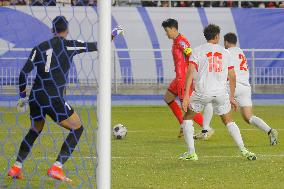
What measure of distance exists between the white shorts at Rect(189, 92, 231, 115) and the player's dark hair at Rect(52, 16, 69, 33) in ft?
9.18

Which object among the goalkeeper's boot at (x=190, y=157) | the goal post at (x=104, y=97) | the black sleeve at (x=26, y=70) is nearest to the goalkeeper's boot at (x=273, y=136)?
the goalkeeper's boot at (x=190, y=157)

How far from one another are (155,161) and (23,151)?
2.30 meters

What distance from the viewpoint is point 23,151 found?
1102cm

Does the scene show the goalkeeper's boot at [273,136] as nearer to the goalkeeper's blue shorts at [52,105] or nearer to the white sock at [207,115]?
the white sock at [207,115]

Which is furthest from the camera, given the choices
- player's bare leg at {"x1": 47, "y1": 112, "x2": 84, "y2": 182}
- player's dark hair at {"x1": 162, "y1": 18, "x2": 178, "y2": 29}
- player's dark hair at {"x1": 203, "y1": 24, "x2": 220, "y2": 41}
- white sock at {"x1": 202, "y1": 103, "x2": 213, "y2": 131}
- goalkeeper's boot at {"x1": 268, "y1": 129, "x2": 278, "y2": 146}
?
white sock at {"x1": 202, "y1": 103, "x2": 213, "y2": 131}

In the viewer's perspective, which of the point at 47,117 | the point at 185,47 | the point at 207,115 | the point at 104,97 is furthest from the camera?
the point at 47,117

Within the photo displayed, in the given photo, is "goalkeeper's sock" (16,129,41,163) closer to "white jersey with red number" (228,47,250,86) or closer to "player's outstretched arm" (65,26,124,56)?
"player's outstretched arm" (65,26,124,56)

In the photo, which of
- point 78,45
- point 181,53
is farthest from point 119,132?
point 78,45

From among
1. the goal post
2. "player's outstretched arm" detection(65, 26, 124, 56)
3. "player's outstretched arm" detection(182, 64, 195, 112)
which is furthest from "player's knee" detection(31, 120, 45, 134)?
the goal post

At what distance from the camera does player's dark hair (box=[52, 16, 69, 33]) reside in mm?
10320

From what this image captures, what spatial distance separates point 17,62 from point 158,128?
9.02m

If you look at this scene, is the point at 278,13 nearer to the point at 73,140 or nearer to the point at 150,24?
the point at 150,24

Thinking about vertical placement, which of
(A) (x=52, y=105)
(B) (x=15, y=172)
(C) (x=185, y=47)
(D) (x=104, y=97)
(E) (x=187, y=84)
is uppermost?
(C) (x=185, y=47)

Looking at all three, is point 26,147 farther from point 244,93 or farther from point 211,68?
point 244,93
